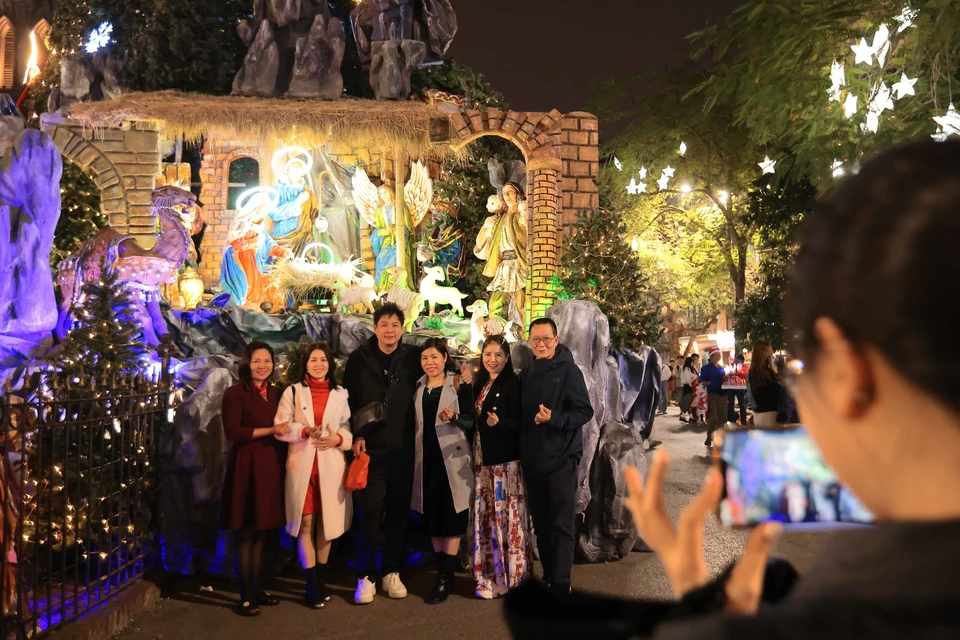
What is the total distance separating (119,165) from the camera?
13.6 meters

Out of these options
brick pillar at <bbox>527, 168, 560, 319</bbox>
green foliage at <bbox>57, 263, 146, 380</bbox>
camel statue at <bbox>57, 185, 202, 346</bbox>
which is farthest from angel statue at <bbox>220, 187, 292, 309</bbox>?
green foliage at <bbox>57, 263, 146, 380</bbox>

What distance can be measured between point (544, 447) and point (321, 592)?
1.92m

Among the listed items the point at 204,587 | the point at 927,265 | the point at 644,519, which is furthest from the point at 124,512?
the point at 927,265

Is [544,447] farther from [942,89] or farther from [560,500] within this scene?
[942,89]

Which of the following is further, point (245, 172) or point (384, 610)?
point (245, 172)

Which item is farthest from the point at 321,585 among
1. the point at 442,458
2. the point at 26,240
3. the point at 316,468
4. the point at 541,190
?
the point at 541,190

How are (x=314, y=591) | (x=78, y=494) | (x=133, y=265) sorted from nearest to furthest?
(x=78, y=494) → (x=314, y=591) → (x=133, y=265)

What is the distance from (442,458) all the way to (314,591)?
1.31 meters

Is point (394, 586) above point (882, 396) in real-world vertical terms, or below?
below

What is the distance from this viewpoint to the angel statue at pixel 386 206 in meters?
16.1

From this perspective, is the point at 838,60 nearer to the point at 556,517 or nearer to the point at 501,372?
the point at 501,372

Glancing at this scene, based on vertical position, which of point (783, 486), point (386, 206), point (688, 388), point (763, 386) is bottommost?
point (688, 388)

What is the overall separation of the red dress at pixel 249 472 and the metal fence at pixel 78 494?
0.72 metres

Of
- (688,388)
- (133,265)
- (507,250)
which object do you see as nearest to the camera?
(133,265)
